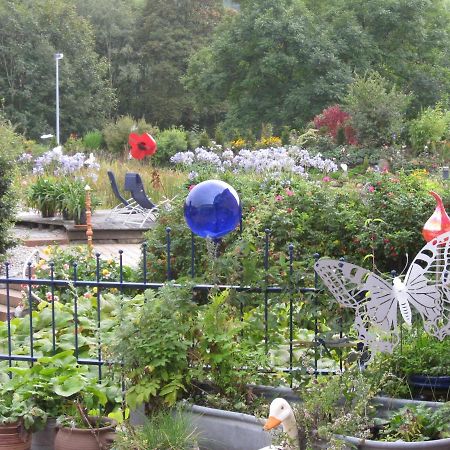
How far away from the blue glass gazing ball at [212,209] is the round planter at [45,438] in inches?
52.0

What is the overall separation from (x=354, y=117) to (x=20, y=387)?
67.0 ft

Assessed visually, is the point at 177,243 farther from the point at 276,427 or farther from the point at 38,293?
the point at 276,427

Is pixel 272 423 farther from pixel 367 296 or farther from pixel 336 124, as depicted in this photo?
pixel 336 124

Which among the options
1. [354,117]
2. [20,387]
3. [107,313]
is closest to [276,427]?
[20,387]

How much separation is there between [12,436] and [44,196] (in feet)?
31.8

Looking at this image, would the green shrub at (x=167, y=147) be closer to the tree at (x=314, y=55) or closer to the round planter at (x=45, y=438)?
the tree at (x=314, y=55)

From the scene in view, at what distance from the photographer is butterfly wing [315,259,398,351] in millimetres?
4121

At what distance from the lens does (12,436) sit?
4465 mm

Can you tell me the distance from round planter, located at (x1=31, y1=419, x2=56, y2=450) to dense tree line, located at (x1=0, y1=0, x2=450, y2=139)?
27179 millimetres

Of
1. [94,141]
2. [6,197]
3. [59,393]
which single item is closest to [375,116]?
[94,141]

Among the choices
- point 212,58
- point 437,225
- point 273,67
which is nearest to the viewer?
point 437,225

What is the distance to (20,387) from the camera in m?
4.71

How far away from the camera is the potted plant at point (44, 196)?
45.1 feet

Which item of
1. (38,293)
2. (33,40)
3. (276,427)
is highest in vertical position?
(33,40)
